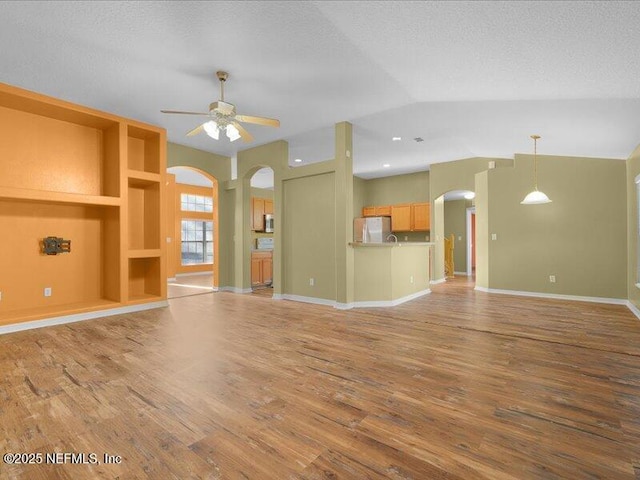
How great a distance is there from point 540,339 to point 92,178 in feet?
21.2

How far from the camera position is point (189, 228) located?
1073 centimetres

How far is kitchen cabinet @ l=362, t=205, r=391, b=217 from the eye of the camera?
31.7 feet

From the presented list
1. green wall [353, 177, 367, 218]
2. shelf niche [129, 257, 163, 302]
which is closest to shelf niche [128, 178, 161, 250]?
shelf niche [129, 257, 163, 302]

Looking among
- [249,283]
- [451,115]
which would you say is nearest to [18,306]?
[249,283]

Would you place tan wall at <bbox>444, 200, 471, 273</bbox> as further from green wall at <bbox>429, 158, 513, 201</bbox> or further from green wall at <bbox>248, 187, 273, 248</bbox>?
green wall at <bbox>248, 187, 273, 248</bbox>

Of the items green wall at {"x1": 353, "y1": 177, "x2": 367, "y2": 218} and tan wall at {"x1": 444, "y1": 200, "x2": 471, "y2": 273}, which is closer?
green wall at {"x1": 353, "y1": 177, "x2": 367, "y2": 218}

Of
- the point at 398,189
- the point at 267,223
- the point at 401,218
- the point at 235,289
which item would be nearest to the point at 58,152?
the point at 235,289

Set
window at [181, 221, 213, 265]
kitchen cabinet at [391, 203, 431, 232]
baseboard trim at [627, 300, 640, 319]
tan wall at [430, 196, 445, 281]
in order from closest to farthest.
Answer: baseboard trim at [627, 300, 640, 319] → tan wall at [430, 196, 445, 281] → kitchen cabinet at [391, 203, 431, 232] → window at [181, 221, 213, 265]

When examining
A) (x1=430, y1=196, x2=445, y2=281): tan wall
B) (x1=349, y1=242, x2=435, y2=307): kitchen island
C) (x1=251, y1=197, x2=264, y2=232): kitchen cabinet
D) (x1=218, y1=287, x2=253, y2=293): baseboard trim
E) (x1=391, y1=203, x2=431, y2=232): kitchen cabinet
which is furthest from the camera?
(x1=391, y1=203, x2=431, y2=232): kitchen cabinet

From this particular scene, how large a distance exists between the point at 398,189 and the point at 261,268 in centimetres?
479

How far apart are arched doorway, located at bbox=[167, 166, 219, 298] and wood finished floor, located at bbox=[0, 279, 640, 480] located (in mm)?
5779

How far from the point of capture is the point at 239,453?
1.67m

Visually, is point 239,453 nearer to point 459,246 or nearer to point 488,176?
point 488,176

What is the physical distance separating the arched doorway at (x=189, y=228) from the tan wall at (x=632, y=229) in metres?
8.87
